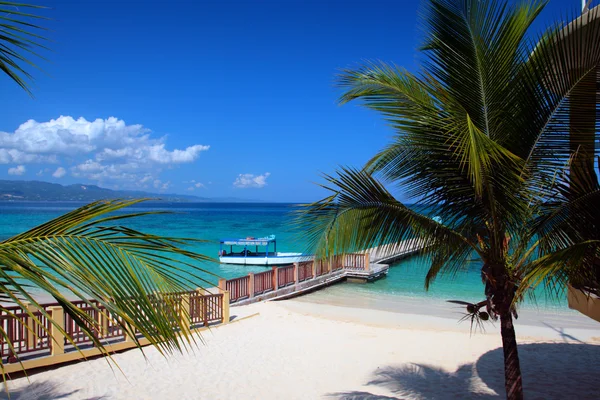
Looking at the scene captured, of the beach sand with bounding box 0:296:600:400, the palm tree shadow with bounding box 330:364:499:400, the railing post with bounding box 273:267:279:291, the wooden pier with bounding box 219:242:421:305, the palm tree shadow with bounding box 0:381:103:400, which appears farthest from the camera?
the railing post with bounding box 273:267:279:291

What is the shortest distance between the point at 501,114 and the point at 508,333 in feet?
8.33

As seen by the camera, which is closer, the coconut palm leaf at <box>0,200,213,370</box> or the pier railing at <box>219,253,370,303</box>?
the coconut palm leaf at <box>0,200,213,370</box>

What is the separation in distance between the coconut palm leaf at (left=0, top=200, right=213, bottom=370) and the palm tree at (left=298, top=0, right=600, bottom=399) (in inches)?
120

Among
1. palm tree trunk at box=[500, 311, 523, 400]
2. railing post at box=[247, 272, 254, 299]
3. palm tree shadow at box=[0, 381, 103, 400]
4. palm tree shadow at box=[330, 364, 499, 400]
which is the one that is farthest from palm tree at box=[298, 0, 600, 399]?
railing post at box=[247, 272, 254, 299]

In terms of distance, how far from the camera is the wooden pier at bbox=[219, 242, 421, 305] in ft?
54.1

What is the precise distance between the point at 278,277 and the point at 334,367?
30.5 feet

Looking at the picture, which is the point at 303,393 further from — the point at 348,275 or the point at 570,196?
the point at 348,275

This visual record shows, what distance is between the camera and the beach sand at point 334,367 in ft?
26.6

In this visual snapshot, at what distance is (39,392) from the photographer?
788 centimetres

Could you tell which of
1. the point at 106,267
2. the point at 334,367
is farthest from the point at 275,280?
the point at 106,267

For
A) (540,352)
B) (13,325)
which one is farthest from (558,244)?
(13,325)

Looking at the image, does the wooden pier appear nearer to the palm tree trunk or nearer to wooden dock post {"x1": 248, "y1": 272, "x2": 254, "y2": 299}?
wooden dock post {"x1": 248, "y1": 272, "x2": 254, "y2": 299}

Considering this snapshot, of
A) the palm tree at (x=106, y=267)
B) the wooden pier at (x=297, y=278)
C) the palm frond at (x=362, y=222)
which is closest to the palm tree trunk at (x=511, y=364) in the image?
the palm frond at (x=362, y=222)

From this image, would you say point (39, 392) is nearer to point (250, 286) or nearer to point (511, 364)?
point (511, 364)
